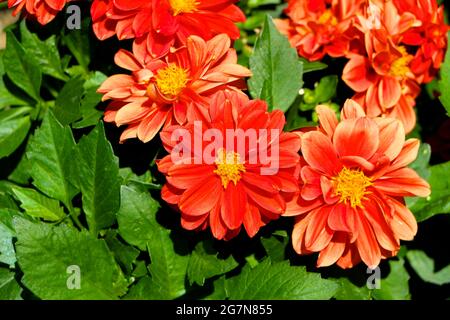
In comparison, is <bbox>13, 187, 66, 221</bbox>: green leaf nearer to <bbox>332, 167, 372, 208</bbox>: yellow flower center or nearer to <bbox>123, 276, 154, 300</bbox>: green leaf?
<bbox>123, 276, 154, 300</bbox>: green leaf

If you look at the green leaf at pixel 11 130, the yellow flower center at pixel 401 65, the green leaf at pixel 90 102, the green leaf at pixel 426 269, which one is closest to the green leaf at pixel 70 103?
the green leaf at pixel 90 102

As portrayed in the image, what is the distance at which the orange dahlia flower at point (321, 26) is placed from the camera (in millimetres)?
1469

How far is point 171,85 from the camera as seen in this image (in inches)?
47.7

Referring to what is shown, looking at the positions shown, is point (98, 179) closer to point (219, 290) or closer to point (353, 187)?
point (219, 290)

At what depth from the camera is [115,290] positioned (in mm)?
1222

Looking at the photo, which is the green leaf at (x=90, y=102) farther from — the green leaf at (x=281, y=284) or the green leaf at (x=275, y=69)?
the green leaf at (x=281, y=284)

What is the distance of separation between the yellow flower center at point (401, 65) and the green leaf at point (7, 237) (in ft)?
2.90

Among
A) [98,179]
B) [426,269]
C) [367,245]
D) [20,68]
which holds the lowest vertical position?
[426,269]

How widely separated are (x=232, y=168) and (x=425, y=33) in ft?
2.06

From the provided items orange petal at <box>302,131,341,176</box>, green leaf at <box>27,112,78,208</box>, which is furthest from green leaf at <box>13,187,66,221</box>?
orange petal at <box>302,131,341,176</box>

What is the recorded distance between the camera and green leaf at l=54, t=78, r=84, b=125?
4.39ft

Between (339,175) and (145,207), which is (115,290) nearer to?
(145,207)

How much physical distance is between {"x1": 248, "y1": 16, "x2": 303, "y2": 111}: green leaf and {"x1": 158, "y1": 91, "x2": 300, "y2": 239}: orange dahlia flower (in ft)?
0.67

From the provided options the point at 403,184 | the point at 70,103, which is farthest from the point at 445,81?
the point at 70,103
